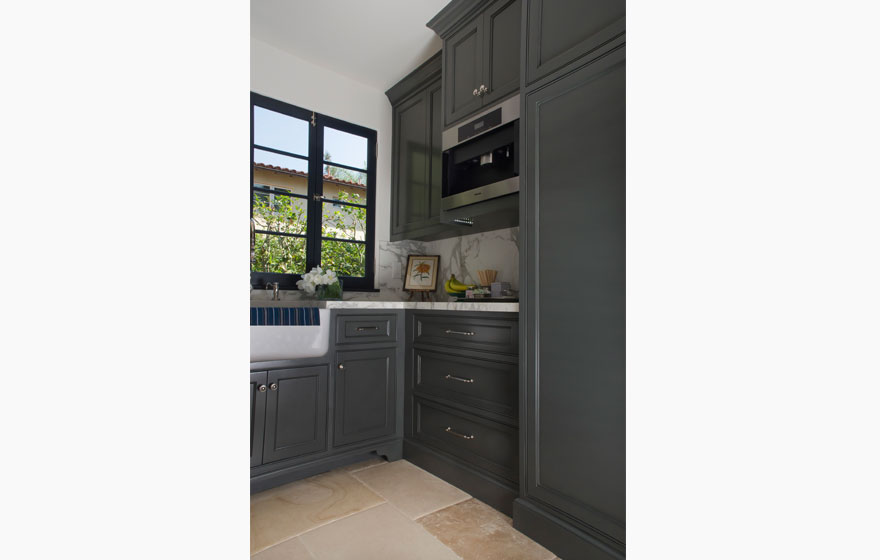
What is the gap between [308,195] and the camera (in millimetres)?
3006

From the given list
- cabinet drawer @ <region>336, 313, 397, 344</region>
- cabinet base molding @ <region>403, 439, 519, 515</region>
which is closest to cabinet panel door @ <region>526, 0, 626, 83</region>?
cabinet drawer @ <region>336, 313, 397, 344</region>

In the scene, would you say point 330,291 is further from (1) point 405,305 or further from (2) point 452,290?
(2) point 452,290

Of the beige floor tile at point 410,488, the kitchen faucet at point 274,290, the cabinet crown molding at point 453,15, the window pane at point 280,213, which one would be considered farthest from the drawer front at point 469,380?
the cabinet crown molding at point 453,15

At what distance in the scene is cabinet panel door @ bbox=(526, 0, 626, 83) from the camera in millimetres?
1447

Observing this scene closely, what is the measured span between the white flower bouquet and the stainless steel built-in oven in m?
0.85

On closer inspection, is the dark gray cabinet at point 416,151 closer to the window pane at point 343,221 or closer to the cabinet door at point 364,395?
the window pane at point 343,221

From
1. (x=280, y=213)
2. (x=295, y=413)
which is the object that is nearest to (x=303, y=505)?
(x=295, y=413)

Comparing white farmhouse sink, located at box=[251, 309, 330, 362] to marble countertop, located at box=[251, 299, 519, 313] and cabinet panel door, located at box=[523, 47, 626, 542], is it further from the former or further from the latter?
cabinet panel door, located at box=[523, 47, 626, 542]

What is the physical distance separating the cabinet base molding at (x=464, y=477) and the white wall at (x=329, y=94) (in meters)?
1.60

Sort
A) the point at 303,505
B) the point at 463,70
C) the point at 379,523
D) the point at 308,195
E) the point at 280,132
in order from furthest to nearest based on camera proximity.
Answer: the point at 308,195 → the point at 280,132 → the point at 463,70 → the point at 303,505 → the point at 379,523

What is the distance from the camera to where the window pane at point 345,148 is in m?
3.11

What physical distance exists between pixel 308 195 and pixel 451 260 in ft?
3.65
